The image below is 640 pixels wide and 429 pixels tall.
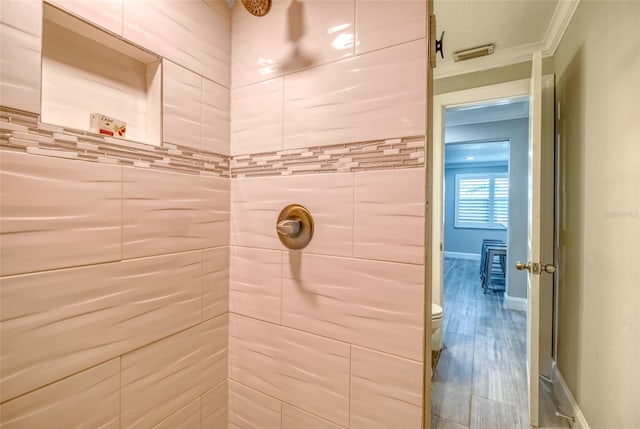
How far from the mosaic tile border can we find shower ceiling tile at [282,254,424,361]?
0.30 metres

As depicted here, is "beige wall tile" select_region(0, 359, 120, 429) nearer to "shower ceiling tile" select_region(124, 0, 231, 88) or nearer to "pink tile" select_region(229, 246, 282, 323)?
"pink tile" select_region(229, 246, 282, 323)

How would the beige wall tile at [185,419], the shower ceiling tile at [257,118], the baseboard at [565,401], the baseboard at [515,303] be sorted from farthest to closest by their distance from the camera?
the baseboard at [515,303]
the baseboard at [565,401]
the shower ceiling tile at [257,118]
the beige wall tile at [185,419]

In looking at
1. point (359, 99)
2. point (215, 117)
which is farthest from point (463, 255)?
point (215, 117)

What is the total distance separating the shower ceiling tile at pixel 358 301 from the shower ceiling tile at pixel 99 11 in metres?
0.84

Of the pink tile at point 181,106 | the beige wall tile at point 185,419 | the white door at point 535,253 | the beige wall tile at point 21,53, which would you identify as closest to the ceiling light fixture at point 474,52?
the white door at point 535,253

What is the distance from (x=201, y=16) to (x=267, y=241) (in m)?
0.83

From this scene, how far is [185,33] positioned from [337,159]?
0.67m

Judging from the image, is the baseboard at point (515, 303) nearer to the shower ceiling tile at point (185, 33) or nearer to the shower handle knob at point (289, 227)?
the shower handle knob at point (289, 227)

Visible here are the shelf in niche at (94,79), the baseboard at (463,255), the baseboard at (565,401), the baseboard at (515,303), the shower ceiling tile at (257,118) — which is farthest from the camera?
the baseboard at (463,255)

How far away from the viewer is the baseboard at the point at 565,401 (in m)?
1.44

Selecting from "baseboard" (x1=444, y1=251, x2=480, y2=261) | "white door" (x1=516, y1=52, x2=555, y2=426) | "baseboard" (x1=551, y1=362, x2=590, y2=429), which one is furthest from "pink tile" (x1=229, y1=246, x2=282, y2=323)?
"baseboard" (x1=444, y1=251, x2=480, y2=261)

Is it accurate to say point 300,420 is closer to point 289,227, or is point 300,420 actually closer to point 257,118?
point 289,227

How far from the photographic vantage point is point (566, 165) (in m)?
1.78

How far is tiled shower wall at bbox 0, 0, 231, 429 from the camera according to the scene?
609 mm
